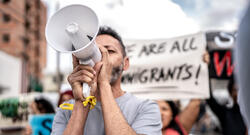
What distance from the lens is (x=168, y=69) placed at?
330 centimetres

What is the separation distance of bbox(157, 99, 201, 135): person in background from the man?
4.85 feet

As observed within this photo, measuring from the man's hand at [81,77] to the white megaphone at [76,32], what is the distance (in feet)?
0.08

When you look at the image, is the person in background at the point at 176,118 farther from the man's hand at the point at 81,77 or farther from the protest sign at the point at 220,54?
the man's hand at the point at 81,77

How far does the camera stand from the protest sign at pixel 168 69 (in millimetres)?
3141

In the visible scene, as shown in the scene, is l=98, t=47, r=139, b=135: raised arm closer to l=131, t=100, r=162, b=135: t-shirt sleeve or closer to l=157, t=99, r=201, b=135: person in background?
l=131, t=100, r=162, b=135: t-shirt sleeve

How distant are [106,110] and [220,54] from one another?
101 inches

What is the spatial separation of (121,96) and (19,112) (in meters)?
6.16

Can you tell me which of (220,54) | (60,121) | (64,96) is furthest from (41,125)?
(220,54)

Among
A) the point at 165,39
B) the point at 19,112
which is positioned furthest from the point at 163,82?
the point at 19,112

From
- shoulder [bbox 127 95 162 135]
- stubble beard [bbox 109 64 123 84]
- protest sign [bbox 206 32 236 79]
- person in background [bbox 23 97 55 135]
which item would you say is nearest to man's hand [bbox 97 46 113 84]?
stubble beard [bbox 109 64 123 84]

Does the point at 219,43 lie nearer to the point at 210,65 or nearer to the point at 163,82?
the point at 210,65

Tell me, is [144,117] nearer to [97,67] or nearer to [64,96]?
[97,67]

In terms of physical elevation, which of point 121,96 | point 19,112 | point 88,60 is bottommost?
point 19,112

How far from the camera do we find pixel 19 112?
7.09 metres
